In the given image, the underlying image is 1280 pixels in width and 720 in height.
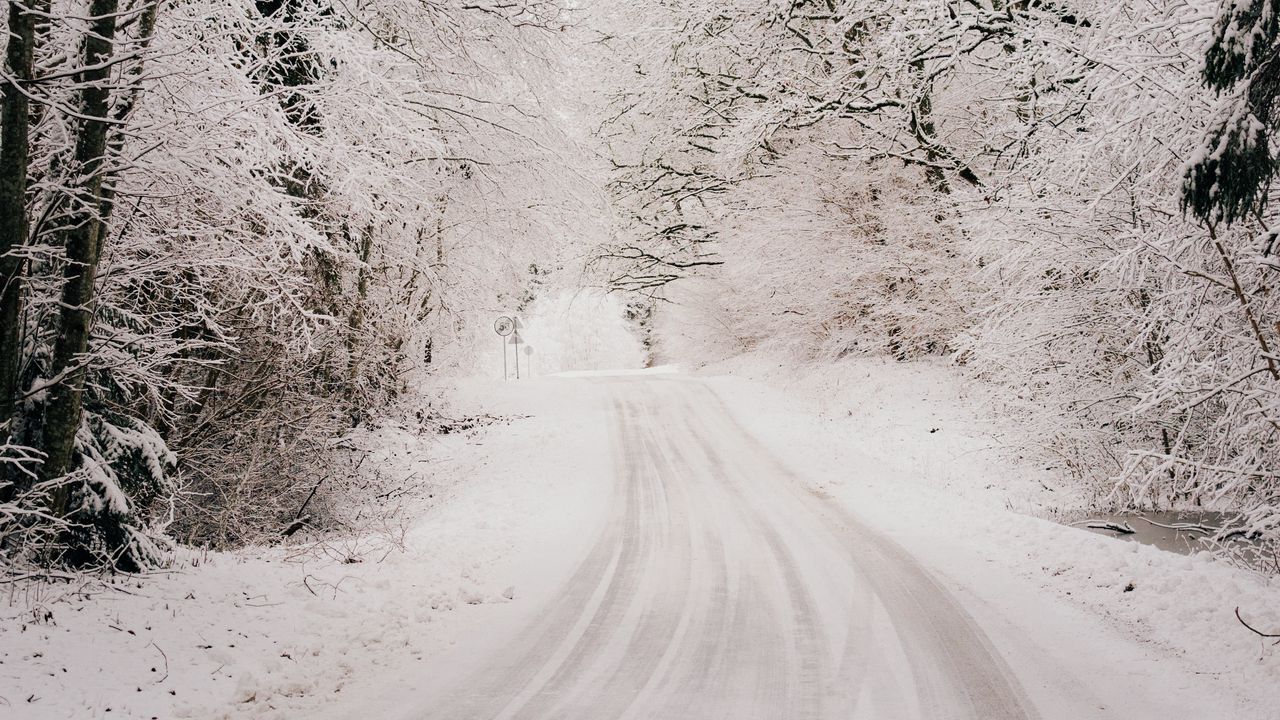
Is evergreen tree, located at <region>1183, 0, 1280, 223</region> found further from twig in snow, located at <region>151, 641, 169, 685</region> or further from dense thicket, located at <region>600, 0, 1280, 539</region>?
twig in snow, located at <region>151, 641, 169, 685</region>

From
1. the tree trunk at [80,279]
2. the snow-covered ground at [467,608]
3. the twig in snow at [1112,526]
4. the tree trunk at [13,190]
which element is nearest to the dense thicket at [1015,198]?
the twig in snow at [1112,526]

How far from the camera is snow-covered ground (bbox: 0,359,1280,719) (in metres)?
4.47

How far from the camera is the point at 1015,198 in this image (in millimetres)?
9359

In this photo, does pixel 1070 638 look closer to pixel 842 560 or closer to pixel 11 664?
pixel 842 560

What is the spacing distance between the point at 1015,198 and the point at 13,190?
9837mm

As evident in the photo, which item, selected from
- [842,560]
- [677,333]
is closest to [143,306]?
[842,560]

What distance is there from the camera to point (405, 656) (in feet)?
17.4

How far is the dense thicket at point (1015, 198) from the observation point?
236 inches

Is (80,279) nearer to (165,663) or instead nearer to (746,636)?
(165,663)

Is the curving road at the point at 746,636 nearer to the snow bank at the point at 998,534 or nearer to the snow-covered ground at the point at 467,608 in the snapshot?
the snow-covered ground at the point at 467,608

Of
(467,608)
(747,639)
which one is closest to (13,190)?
(467,608)

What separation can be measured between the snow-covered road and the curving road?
0.05 ft

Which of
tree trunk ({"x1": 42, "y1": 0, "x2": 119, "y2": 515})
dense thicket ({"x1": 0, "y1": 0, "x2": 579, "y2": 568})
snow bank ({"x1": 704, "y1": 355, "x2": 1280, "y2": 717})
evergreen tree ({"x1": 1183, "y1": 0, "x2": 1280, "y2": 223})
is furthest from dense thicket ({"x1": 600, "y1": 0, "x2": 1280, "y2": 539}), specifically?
tree trunk ({"x1": 42, "y1": 0, "x2": 119, "y2": 515})

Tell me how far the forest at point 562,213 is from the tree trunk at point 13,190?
0.06 ft
